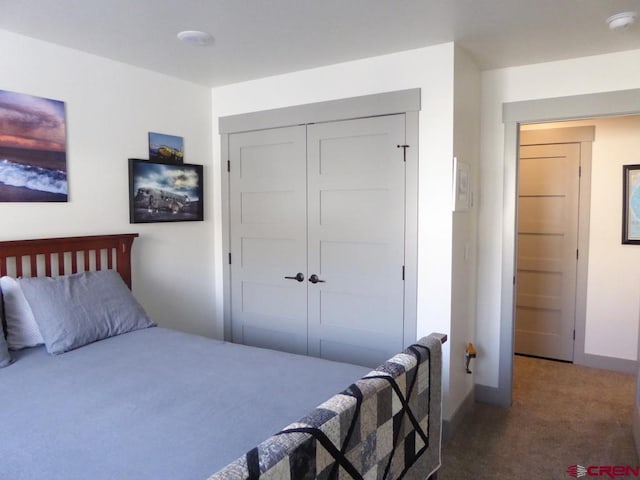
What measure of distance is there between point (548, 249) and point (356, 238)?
7.47 feet

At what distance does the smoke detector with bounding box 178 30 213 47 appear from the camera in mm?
2500

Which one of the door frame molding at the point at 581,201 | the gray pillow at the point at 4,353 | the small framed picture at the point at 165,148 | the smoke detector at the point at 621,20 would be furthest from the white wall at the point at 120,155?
the door frame molding at the point at 581,201

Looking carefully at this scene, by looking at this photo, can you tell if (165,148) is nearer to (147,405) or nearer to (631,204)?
(147,405)

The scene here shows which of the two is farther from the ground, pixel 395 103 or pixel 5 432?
pixel 395 103

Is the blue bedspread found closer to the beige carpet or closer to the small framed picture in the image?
the beige carpet

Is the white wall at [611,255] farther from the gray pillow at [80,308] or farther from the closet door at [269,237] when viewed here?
the gray pillow at [80,308]

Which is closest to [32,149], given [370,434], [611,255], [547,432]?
[370,434]

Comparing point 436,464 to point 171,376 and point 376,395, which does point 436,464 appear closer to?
point 376,395

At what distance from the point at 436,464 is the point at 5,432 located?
1.59 m

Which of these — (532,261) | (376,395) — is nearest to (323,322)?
(376,395)

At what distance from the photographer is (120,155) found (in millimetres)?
3047

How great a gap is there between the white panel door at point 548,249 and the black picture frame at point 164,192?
282 cm

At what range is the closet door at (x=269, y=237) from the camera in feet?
10.9

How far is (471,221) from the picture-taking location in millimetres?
3156
